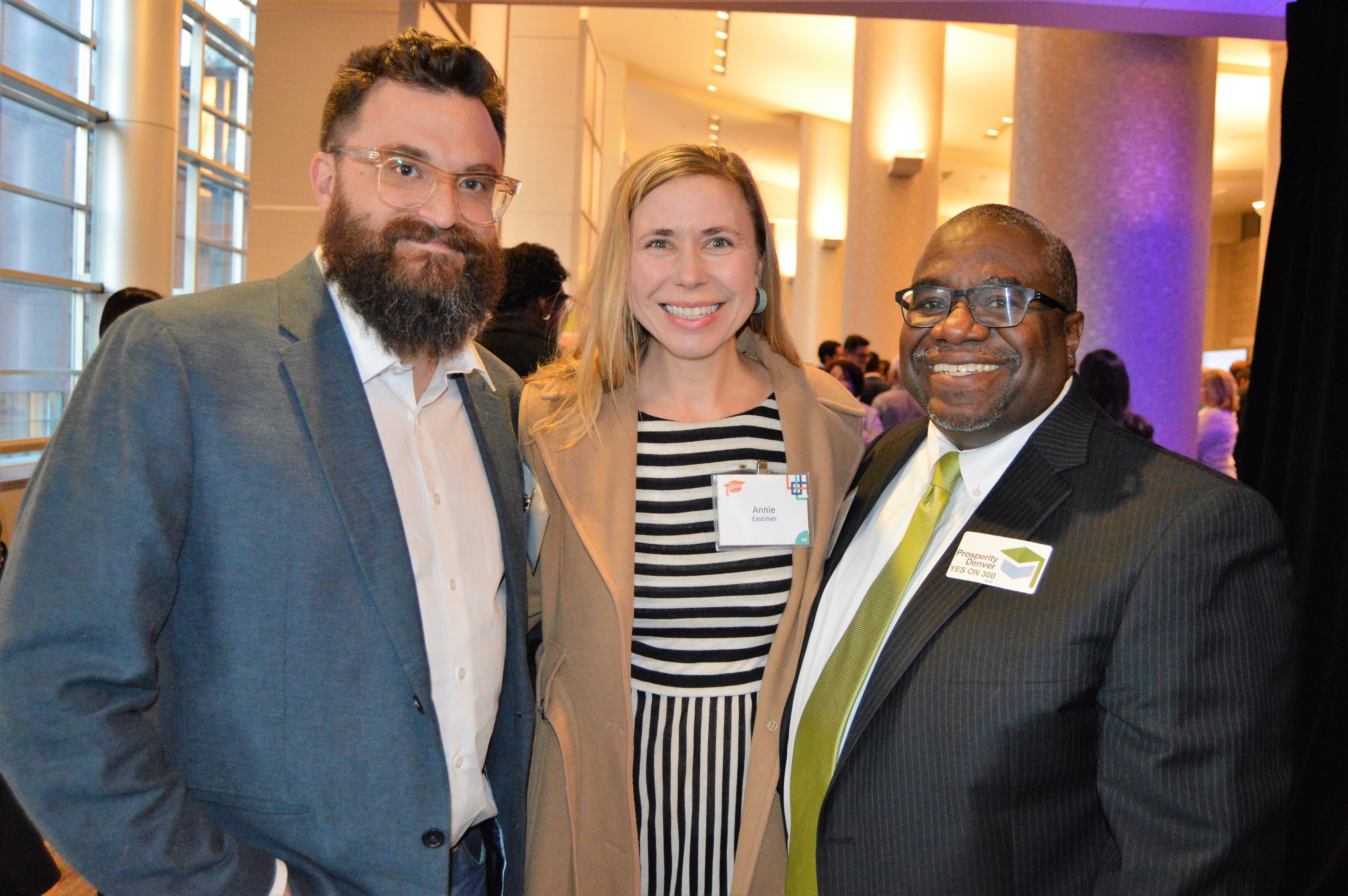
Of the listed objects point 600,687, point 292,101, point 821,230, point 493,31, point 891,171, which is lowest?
point 600,687

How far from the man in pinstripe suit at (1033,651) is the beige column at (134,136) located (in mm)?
6157

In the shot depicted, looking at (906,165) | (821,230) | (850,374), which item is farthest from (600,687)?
(821,230)

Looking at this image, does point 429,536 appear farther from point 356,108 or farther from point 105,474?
point 356,108

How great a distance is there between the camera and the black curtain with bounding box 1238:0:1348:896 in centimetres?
281

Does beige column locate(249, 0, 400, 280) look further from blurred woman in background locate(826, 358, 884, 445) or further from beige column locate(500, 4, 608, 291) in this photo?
beige column locate(500, 4, 608, 291)

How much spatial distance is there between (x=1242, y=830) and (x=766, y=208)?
144 cm

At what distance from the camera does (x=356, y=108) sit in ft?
4.88

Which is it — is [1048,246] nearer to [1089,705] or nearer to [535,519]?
[1089,705]

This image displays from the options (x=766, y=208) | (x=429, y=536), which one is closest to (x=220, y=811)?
(x=429, y=536)

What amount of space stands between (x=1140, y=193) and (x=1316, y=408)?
7.16 ft

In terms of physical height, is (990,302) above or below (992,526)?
above

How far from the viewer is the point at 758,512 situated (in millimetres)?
1860

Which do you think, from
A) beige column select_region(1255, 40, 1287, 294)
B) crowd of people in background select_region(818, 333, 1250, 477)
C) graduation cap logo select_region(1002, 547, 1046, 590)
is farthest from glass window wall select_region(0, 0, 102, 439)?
beige column select_region(1255, 40, 1287, 294)

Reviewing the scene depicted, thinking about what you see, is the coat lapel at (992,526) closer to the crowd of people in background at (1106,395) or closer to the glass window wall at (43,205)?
the crowd of people in background at (1106,395)
